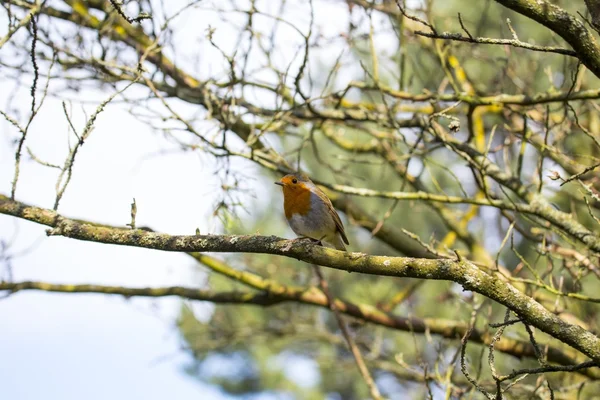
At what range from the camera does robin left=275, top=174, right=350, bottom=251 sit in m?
4.72

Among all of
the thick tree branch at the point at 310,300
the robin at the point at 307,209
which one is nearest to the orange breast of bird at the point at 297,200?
the robin at the point at 307,209

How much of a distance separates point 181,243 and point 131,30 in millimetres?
2809

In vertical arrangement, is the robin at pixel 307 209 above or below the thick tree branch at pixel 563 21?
above

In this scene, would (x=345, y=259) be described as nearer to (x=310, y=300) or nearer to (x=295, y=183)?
(x=295, y=183)

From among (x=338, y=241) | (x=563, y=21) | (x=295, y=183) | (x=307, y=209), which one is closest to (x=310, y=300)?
(x=338, y=241)

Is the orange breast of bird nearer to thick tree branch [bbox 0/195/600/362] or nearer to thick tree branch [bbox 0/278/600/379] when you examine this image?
thick tree branch [bbox 0/278/600/379]

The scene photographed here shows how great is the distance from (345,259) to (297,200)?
2.02 metres

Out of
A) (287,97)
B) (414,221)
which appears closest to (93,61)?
(287,97)

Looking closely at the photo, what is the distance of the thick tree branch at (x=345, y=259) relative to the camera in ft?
8.38

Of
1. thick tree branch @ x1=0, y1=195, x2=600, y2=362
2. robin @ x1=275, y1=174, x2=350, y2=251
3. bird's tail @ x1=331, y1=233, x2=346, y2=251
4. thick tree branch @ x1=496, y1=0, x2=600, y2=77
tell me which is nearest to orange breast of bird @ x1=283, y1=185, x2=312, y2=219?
robin @ x1=275, y1=174, x2=350, y2=251

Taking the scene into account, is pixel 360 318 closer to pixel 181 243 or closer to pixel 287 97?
pixel 287 97

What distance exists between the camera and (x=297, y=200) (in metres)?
4.75

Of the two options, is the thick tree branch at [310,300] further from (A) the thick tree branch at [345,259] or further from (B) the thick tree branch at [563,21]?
(B) the thick tree branch at [563,21]

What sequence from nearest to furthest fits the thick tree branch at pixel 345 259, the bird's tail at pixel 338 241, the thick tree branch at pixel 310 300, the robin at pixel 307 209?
1. the thick tree branch at pixel 345 259
2. the thick tree branch at pixel 310 300
3. the robin at pixel 307 209
4. the bird's tail at pixel 338 241
